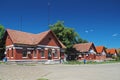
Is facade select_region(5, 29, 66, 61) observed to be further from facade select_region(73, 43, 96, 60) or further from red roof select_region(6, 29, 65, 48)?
facade select_region(73, 43, 96, 60)

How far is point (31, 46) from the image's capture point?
138 feet

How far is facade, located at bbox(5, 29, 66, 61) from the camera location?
131 feet

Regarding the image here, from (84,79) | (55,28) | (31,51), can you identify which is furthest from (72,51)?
(84,79)

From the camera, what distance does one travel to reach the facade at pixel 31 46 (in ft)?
131

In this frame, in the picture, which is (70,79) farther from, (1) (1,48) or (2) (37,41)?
(1) (1,48)

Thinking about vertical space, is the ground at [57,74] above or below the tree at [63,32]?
below

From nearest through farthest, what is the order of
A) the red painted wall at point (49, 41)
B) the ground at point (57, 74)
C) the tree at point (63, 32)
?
the ground at point (57, 74) < the red painted wall at point (49, 41) < the tree at point (63, 32)

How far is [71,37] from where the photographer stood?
57.5 meters

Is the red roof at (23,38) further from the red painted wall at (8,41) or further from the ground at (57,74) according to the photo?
the ground at (57,74)

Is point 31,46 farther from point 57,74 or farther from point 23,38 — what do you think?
point 57,74

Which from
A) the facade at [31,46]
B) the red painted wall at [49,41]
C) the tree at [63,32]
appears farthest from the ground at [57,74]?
the tree at [63,32]

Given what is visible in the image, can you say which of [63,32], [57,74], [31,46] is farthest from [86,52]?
[57,74]

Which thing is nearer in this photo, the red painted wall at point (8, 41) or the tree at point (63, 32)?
the red painted wall at point (8, 41)

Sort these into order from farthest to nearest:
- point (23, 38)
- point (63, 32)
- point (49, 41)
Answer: point (63, 32) < point (49, 41) < point (23, 38)
